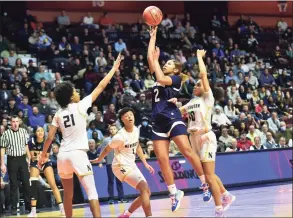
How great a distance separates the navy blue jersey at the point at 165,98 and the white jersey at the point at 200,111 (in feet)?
1.54

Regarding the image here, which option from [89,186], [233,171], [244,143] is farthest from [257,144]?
[89,186]

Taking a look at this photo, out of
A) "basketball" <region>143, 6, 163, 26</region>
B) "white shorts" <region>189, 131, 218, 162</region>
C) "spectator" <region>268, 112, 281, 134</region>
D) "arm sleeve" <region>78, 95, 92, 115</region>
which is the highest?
"basketball" <region>143, 6, 163, 26</region>

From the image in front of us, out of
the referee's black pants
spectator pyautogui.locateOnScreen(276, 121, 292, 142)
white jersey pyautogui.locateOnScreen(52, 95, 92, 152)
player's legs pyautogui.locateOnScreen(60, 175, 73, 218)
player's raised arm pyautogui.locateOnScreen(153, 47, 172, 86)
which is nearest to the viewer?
white jersey pyautogui.locateOnScreen(52, 95, 92, 152)

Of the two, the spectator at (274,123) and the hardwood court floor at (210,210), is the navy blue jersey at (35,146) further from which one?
the spectator at (274,123)

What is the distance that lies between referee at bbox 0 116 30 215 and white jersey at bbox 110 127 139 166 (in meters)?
5.55

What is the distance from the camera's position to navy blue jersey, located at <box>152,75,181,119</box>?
10.2 m

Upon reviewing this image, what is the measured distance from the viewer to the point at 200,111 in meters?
10.6

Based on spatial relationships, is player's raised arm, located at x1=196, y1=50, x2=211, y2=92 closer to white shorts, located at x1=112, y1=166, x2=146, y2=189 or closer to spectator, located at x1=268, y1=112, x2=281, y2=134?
Answer: white shorts, located at x1=112, y1=166, x2=146, y2=189

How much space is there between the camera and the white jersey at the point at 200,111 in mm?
10648

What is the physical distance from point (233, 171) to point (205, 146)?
9428 millimetres

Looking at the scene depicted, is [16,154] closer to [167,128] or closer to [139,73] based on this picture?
[167,128]

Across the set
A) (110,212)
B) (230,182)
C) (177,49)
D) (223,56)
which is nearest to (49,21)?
(177,49)

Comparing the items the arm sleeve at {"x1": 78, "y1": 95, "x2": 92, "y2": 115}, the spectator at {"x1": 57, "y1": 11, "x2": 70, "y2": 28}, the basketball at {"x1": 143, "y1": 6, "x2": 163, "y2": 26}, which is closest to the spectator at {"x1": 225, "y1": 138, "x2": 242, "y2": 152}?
the spectator at {"x1": 57, "y1": 11, "x2": 70, "y2": 28}

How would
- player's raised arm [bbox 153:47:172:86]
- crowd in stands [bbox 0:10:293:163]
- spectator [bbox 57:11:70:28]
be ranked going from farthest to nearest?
spectator [bbox 57:11:70:28]
crowd in stands [bbox 0:10:293:163]
player's raised arm [bbox 153:47:172:86]
